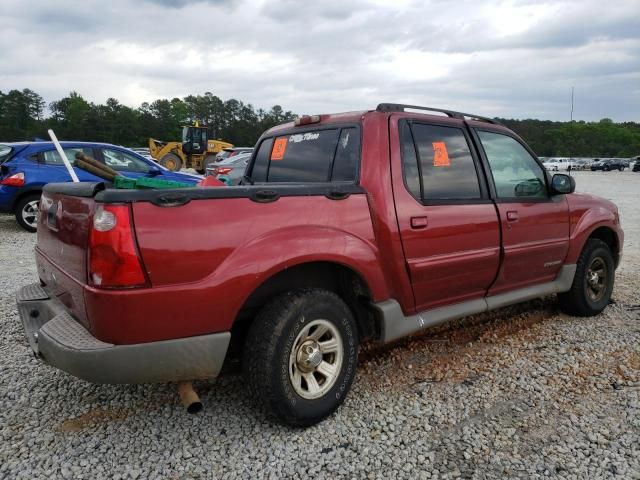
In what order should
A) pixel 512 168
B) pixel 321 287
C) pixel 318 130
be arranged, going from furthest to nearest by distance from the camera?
pixel 512 168, pixel 318 130, pixel 321 287

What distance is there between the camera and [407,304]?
320cm

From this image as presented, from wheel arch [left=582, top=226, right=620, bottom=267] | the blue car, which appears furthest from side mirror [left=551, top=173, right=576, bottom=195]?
the blue car

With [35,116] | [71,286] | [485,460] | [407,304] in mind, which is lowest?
[485,460]

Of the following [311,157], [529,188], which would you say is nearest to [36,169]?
[311,157]

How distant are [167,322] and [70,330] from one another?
0.55 metres

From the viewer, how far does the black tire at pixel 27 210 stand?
351 inches

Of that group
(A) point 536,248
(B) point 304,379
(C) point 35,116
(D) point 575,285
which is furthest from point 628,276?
(C) point 35,116

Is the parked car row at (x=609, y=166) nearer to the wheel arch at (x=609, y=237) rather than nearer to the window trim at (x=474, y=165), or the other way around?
the wheel arch at (x=609, y=237)

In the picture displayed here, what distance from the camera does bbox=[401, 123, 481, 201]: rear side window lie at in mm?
3273

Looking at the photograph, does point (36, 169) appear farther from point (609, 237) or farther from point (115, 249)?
point (609, 237)

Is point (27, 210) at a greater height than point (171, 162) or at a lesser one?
lesser

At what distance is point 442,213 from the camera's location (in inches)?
130

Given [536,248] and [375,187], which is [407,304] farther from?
[536,248]

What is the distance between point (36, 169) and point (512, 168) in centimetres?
835
